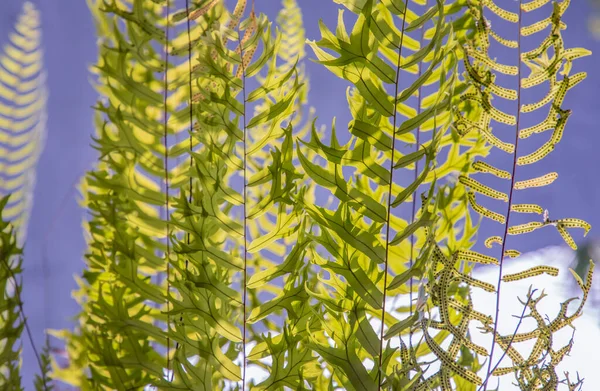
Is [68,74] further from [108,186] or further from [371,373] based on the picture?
[371,373]

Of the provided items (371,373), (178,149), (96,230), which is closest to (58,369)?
(96,230)

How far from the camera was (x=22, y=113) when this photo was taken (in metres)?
0.56

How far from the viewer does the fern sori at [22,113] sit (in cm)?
50

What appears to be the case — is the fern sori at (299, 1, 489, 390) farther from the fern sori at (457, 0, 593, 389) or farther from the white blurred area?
the white blurred area

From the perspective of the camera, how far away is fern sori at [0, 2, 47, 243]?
499 mm

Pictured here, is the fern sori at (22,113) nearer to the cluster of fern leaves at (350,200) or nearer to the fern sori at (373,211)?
the cluster of fern leaves at (350,200)

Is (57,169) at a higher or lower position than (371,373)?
higher

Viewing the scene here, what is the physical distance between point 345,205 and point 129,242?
0.67 ft

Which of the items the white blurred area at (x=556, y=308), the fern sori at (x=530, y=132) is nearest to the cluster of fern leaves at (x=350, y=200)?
the fern sori at (x=530, y=132)

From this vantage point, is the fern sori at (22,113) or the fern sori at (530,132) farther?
the fern sori at (22,113)

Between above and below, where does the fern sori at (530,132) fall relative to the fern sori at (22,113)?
below

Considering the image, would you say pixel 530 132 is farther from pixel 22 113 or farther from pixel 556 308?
pixel 22 113

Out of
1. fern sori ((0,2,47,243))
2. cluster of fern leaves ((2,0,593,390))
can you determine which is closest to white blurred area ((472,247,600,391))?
cluster of fern leaves ((2,0,593,390))

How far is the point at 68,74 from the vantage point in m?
0.80
